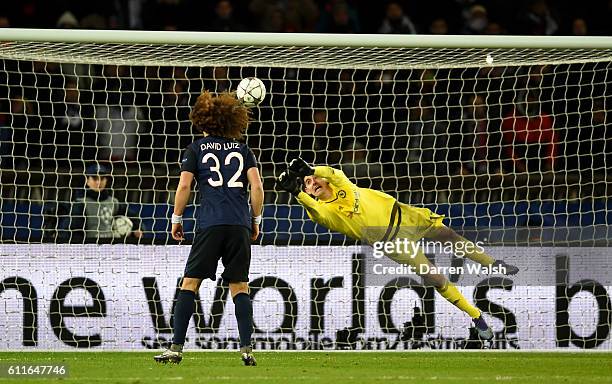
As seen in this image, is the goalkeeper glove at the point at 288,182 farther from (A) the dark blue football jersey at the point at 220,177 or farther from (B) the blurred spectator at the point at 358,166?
(A) the dark blue football jersey at the point at 220,177

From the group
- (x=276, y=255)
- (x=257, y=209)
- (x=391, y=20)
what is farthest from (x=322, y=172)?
(x=391, y=20)

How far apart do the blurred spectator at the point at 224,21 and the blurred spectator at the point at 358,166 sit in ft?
8.76

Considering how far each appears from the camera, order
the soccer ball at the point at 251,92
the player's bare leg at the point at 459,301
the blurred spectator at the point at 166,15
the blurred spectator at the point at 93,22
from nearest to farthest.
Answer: the soccer ball at the point at 251,92 < the player's bare leg at the point at 459,301 < the blurred spectator at the point at 93,22 < the blurred spectator at the point at 166,15

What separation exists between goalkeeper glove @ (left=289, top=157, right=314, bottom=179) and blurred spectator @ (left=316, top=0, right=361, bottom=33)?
4.66m

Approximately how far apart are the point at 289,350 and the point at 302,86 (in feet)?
12.7

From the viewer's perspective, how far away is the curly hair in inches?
302

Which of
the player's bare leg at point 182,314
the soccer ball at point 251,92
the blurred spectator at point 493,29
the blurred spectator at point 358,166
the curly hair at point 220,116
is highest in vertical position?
the blurred spectator at point 493,29

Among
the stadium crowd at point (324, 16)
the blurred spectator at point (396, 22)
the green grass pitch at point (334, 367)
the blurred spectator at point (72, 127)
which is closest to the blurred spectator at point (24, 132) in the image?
the blurred spectator at point (72, 127)

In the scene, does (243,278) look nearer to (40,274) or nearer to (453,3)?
(40,274)

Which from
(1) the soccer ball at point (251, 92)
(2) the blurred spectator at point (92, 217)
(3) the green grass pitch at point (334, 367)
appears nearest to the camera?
(3) the green grass pitch at point (334, 367)

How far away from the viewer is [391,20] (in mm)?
14172

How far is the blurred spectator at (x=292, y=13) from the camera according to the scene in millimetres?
14320

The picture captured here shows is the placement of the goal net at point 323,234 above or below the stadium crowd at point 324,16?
below

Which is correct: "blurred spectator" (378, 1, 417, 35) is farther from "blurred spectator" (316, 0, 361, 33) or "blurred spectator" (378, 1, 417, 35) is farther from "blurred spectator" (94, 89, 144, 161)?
"blurred spectator" (94, 89, 144, 161)
